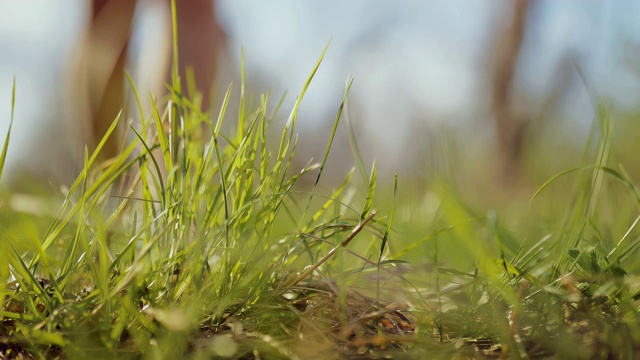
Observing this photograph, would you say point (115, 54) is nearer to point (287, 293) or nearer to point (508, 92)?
point (287, 293)

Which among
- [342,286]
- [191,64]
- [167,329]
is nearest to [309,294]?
[342,286]

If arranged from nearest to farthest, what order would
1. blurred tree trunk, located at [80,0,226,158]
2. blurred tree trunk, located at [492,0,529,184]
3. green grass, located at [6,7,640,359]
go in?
green grass, located at [6,7,640,359], blurred tree trunk, located at [80,0,226,158], blurred tree trunk, located at [492,0,529,184]

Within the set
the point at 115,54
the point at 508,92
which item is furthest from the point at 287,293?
the point at 508,92

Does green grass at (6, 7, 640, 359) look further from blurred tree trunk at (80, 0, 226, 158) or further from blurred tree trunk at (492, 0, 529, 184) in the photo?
blurred tree trunk at (492, 0, 529, 184)

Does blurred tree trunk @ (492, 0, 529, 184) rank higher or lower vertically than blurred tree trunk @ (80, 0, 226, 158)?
lower

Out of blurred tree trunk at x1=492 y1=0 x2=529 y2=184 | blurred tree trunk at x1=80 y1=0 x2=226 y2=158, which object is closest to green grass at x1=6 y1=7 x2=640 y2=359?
blurred tree trunk at x1=80 y1=0 x2=226 y2=158

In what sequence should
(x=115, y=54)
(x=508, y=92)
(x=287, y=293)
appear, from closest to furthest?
1. (x=287, y=293)
2. (x=115, y=54)
3. (x=508, y=92)

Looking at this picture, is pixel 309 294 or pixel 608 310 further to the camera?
pixel 309 294

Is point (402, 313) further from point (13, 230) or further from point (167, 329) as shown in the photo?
point (13, 230)
